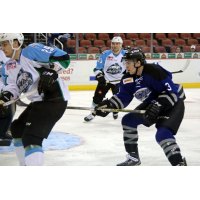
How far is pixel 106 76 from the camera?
476cm

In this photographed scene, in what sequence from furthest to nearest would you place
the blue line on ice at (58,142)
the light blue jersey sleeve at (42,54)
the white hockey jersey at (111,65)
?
the white hockey jersey at (111,65) → the blue line on ice at (58,142) → the light blue jersey sleeve at (42,54)

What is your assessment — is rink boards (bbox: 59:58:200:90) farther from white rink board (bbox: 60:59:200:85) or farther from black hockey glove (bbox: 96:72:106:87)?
black hockey glove (bbox: 96:72:106:87)

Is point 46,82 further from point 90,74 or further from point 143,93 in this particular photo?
point 90,74

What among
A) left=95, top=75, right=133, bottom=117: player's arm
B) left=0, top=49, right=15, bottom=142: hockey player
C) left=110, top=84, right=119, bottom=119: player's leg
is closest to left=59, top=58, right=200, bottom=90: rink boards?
left=110, top=84, right=119, bottom=119: player's leg

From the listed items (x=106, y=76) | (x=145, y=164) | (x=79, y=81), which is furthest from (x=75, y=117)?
(x=79, y=81)

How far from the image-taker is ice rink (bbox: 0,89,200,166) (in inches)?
103

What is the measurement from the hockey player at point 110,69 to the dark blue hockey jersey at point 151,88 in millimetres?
1978

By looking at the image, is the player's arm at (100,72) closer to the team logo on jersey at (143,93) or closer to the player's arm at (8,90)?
the team logo on jersey at (143,93)

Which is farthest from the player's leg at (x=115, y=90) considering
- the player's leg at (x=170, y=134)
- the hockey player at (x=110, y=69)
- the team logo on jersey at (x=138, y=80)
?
the player's leg at (x=170, y=134)

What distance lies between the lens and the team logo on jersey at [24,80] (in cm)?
200

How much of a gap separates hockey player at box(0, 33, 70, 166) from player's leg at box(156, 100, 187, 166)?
63cm

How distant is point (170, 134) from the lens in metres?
2.10

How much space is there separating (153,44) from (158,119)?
7.02m

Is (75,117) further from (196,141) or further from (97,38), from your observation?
(97,38)
